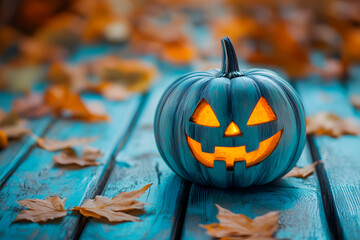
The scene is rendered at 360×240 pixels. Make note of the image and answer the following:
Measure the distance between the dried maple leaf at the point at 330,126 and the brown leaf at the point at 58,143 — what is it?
0.83 meters

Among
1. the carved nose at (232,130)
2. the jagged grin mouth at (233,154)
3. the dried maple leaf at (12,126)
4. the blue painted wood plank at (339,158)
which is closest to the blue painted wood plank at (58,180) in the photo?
the dried maple leaf at (12,126)

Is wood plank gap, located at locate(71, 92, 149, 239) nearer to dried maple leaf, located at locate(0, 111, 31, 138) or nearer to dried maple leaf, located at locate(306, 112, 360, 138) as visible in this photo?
dried maple leaf, located at locate(0, 111, 31, 138)

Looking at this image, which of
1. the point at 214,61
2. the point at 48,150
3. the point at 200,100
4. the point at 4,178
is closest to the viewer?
the point at 200,100

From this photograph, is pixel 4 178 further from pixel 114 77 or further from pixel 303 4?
pixel 303 4

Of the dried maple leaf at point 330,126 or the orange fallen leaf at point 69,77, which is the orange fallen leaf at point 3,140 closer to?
the orange fallen leaf at point 69,77

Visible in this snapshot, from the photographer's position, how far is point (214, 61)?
2.63 meters

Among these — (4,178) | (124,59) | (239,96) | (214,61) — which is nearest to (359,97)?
(214,61)

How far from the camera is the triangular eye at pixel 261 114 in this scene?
1.30 m

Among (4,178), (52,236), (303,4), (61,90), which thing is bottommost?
(52,236)

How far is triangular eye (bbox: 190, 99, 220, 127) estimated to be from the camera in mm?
1306

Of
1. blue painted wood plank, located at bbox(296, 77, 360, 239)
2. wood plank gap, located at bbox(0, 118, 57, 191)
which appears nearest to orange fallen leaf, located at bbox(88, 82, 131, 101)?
wood plank gap, located at bbox(0, 118, 57, 191)

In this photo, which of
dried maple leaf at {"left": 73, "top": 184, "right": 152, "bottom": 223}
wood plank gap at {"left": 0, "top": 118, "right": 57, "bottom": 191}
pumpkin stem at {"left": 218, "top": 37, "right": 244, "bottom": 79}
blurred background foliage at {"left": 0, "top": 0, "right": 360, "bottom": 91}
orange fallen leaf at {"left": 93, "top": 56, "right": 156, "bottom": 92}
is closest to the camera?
dried maple leaf at {"left": 73, "top": 184, "right": 152, "bottom": 223}

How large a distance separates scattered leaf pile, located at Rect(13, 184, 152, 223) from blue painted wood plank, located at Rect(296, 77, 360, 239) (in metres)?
0.52

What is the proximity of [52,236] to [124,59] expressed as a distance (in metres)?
1.67
